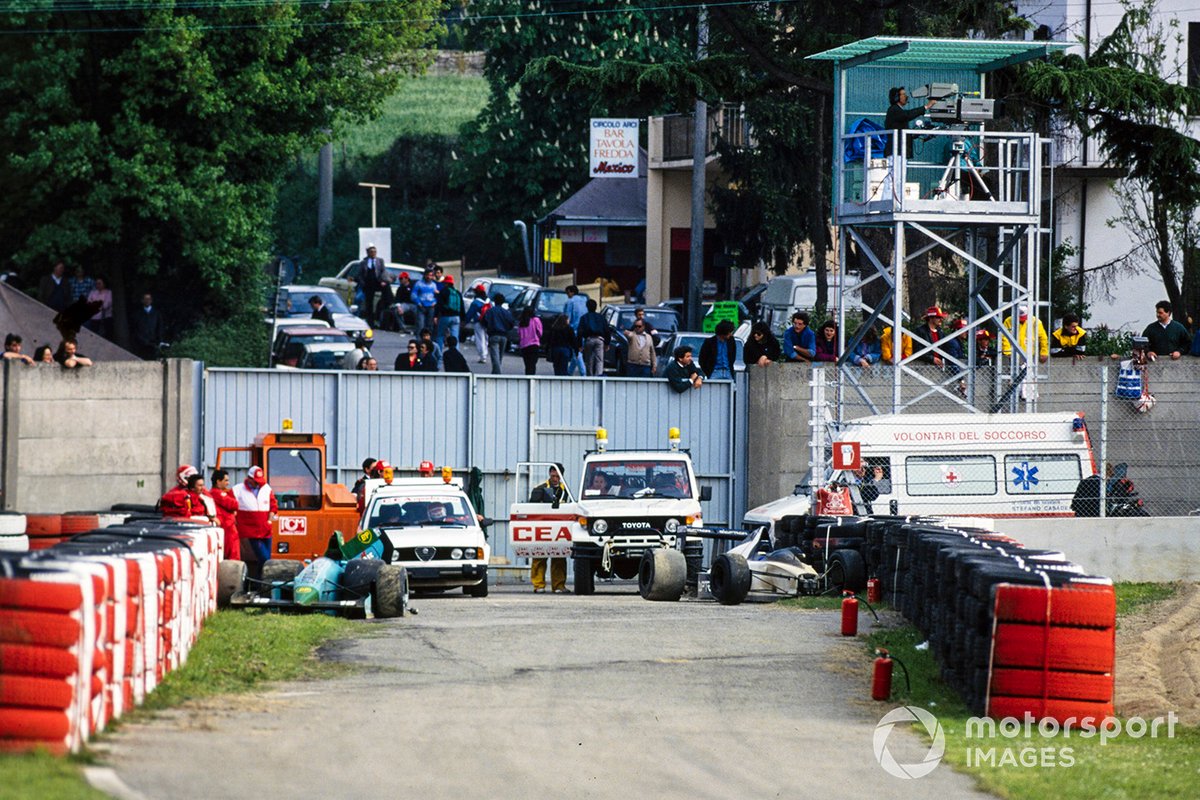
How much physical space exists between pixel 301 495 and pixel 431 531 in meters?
4.03

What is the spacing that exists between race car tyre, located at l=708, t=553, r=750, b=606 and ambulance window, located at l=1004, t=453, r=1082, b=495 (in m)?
4.63

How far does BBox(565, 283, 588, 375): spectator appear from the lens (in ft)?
117

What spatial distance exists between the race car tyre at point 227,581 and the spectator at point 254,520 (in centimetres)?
403

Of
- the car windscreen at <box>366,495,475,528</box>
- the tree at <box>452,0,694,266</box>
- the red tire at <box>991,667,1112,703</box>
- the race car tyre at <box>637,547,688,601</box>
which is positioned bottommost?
the race car tyre at <box>637,547,688,601</box>

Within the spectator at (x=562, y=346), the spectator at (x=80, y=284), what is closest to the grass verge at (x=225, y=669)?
the spectator at (x=562, y=346)

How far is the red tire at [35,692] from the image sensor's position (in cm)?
952

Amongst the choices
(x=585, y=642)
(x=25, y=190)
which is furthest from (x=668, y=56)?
(x=585, y=642)

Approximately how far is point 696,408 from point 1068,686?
60.3ft

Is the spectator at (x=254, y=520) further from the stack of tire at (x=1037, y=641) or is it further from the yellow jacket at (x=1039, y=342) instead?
the stack of tire at (x=1037, y=641)

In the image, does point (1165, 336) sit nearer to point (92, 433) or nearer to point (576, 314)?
point (92, 433)

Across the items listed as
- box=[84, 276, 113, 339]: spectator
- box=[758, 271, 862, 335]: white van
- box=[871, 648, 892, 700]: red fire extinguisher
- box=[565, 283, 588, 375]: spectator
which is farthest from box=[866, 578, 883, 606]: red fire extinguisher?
box=[758, 271, 862, 335]: white van

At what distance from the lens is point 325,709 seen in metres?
12.5

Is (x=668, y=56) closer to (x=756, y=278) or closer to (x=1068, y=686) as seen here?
(x=756, y=278)

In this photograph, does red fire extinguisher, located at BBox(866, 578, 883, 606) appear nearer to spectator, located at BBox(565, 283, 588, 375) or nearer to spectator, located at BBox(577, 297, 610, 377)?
spectator, located at BBox(565, 283, 588, 375)
